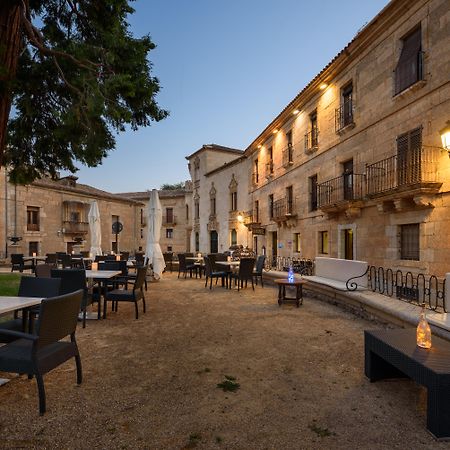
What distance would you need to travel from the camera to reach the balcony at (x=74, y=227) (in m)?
24.4

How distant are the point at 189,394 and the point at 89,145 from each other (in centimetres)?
476

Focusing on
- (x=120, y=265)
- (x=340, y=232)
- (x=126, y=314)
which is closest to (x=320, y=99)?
(x=340, y=232)

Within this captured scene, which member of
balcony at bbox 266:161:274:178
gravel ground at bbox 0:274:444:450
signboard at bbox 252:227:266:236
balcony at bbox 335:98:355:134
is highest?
balcony at bbox 335:98:355:134

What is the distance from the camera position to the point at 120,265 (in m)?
8.31

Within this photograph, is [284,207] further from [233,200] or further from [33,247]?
[33,247]

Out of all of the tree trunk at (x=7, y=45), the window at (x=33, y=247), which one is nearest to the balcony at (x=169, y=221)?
the window at (x=33, y=247)

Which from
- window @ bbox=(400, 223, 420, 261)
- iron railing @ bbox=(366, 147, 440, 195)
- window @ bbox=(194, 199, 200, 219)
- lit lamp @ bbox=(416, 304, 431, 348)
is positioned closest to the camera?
lit lamp @ bbox=(416, 304, 431, 348)

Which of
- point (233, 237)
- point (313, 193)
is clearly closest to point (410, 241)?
point (313, 193)

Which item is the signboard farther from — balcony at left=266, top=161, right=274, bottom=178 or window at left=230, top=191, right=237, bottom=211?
window at left=230, top=191, right=237, bottom=211

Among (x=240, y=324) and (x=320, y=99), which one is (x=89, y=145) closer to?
(x=240, y=324)

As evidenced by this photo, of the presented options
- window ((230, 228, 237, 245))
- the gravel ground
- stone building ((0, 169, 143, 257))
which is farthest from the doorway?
the gravel ground

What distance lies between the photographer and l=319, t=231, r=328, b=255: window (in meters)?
13.2

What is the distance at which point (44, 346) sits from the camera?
2854 mm

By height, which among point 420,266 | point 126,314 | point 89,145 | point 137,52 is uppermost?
point 137,52
